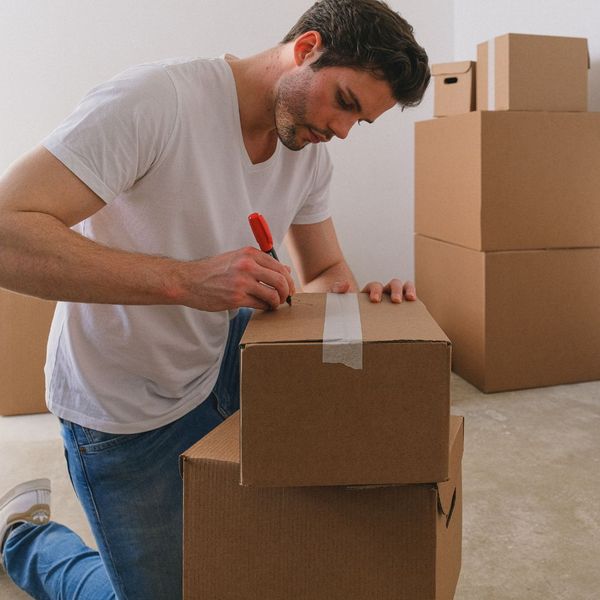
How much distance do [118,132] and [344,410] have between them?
18.4 inches

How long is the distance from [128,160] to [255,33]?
8.40 ft

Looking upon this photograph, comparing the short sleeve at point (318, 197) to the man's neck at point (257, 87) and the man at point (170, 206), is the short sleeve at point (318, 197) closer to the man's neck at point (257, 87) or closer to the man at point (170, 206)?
the man at point (170, 206)

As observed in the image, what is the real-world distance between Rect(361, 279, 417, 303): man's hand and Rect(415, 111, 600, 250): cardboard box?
1.62 meters

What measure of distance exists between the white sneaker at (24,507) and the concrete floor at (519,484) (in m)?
0.15

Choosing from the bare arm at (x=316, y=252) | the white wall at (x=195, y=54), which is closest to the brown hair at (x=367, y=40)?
the bare arm at (x=316, y=252)

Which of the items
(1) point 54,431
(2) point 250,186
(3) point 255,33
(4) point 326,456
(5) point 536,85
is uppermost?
(3) point 255,33

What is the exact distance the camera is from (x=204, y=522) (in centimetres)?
89

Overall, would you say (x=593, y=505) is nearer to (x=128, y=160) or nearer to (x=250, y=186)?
(x=250, y=186)

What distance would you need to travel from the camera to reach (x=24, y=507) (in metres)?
1.58

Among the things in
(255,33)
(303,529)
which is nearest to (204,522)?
(303,529)

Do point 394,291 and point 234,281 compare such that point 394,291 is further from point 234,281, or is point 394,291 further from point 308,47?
point 308,47

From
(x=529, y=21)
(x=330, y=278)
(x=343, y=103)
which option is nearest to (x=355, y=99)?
(x=343, y=103)

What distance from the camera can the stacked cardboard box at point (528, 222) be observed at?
8.47ft

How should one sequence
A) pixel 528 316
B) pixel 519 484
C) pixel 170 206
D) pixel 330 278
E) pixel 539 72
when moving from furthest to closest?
pixel 528 316 → pixel 539 72 → pixel 519 484 → pixel 330 278 → pixel 170 206
